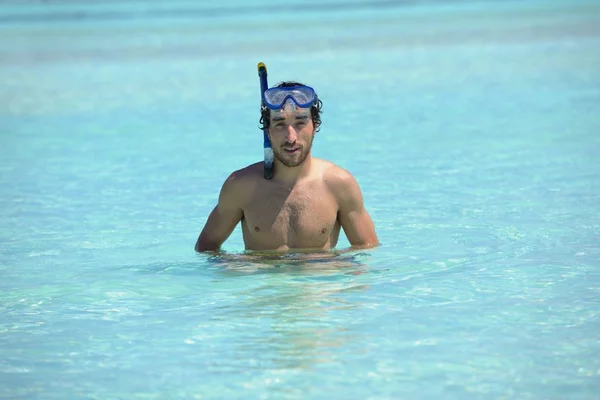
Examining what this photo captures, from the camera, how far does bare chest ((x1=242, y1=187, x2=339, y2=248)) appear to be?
5.02 metres

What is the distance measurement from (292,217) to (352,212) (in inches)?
11.0

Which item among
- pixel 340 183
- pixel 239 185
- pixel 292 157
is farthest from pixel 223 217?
pixel 340 183

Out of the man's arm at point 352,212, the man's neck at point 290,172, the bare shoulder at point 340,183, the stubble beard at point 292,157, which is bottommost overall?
the man's arm at point 352,212

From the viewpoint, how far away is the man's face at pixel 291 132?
16.0ft

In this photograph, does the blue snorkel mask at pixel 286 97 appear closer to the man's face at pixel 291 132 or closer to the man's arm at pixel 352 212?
the man's face at pixel 291 132

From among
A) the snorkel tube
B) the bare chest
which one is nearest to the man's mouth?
the snorkel tube

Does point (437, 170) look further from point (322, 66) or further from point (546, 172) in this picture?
→ point (322, 66)

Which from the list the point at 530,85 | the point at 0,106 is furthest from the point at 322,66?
the point at 0,106

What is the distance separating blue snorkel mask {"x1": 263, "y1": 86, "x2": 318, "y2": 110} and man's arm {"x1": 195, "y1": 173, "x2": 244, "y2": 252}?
40cm

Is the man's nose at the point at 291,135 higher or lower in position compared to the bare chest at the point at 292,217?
higher

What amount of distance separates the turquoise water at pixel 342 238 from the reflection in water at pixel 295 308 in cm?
1

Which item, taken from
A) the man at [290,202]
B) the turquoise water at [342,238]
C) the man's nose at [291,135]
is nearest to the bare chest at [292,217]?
the man at [290,202]

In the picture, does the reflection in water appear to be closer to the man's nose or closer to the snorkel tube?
the snorkel tube

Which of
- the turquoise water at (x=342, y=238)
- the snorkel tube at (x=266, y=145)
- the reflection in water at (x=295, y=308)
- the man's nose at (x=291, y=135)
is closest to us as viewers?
the turquoise water at (x=342, y=238)
